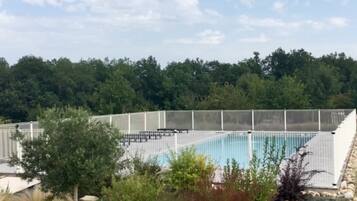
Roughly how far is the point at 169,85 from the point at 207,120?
48.3 ft

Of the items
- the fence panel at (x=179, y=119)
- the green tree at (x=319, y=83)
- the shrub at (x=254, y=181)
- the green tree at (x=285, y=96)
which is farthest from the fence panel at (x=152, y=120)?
the shrub at (x=254, y=181)

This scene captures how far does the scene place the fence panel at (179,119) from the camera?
918 inches

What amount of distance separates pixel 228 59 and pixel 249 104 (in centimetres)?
1939

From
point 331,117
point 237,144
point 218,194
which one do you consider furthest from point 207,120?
point 218,194

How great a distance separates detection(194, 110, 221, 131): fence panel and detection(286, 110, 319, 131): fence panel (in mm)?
3244

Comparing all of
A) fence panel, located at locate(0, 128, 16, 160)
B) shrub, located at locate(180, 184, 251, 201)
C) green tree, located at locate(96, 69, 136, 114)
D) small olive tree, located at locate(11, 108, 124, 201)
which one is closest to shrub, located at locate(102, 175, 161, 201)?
shrub, located at locate(180, 184, 251, 201)

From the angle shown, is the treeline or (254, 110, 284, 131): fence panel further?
the treeline

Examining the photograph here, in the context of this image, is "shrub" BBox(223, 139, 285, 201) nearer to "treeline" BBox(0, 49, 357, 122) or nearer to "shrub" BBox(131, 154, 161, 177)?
"shrub" BBox(131, 154, 161, 177)

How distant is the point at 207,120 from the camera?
23.0 m

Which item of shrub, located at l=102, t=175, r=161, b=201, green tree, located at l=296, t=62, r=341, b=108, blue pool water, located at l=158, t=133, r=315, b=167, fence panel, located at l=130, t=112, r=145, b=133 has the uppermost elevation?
→ green tree, located at l=296, t=62, r=341, b=108

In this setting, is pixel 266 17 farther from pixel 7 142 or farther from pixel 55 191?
pixel 55 191

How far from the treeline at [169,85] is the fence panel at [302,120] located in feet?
17.0

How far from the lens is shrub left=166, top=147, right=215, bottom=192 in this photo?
8461 mm

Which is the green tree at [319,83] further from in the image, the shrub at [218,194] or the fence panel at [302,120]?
the shrub at [218,194]
